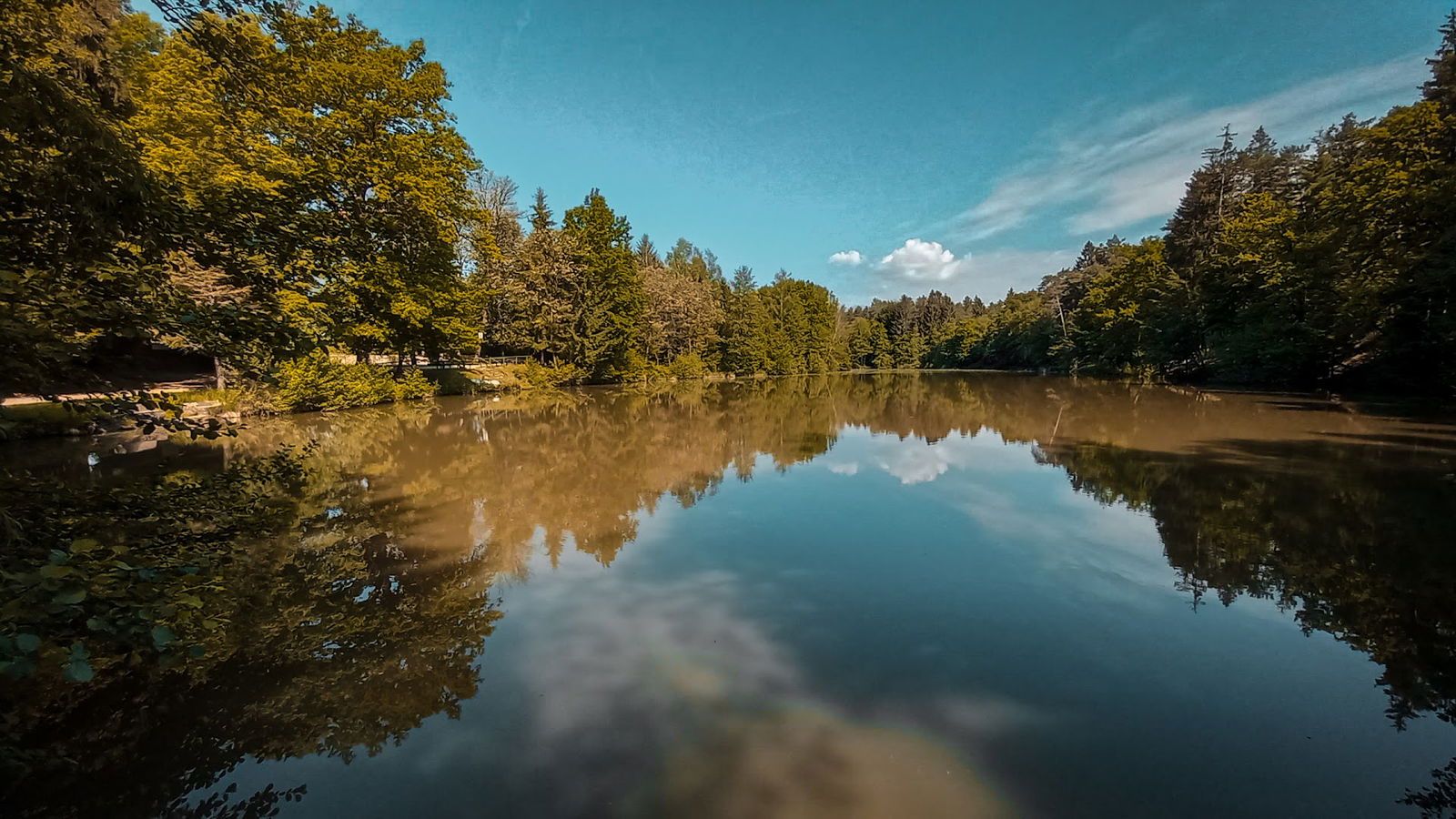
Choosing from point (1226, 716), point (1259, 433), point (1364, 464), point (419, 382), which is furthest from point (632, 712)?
point (419, 382)

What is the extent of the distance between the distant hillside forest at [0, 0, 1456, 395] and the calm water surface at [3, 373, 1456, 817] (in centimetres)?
224

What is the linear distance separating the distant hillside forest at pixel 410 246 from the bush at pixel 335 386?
94 centimetres

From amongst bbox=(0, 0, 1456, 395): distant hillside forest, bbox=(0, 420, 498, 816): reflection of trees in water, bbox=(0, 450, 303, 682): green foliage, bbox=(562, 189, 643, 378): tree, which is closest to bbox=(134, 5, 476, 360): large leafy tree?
bbox=(0, 0, 1456, 395): distant hillside forest

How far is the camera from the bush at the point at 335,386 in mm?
17514

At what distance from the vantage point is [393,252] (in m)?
6.68

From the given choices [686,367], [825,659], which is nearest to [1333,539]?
[825,659]

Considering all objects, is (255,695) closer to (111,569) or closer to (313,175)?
(111,569)

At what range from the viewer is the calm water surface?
2779 millimetres

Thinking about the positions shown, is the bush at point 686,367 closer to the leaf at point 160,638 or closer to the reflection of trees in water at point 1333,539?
the reflection of trees in water at point 1333,539

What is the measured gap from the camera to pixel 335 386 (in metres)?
19.2

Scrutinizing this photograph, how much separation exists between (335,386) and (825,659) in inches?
820

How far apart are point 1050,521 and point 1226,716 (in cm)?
408

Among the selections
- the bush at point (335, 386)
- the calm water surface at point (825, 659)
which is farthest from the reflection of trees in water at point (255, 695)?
the bush at point (335, 386)

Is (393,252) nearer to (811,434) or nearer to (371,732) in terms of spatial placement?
(371,732)
